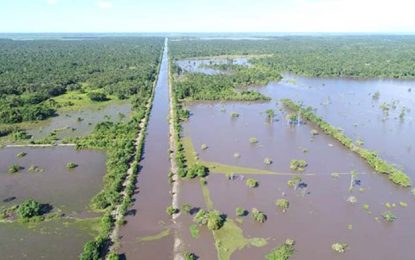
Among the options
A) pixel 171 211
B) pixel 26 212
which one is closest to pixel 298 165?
→ pixel 171 211

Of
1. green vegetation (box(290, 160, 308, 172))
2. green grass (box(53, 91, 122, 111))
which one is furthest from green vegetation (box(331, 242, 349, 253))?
green grass (box(53, 91, 122, 111))

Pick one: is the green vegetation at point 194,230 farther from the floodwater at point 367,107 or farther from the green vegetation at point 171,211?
the floodwater at point 367,107

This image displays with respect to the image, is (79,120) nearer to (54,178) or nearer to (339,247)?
(54,178)

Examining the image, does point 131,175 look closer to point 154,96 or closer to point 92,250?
point 92,250

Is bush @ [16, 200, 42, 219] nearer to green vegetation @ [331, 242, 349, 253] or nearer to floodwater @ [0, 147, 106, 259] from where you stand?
floodwater @ [0, 147, 106, 259]

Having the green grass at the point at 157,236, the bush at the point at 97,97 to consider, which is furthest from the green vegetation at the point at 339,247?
the bush at the point at 97,97
